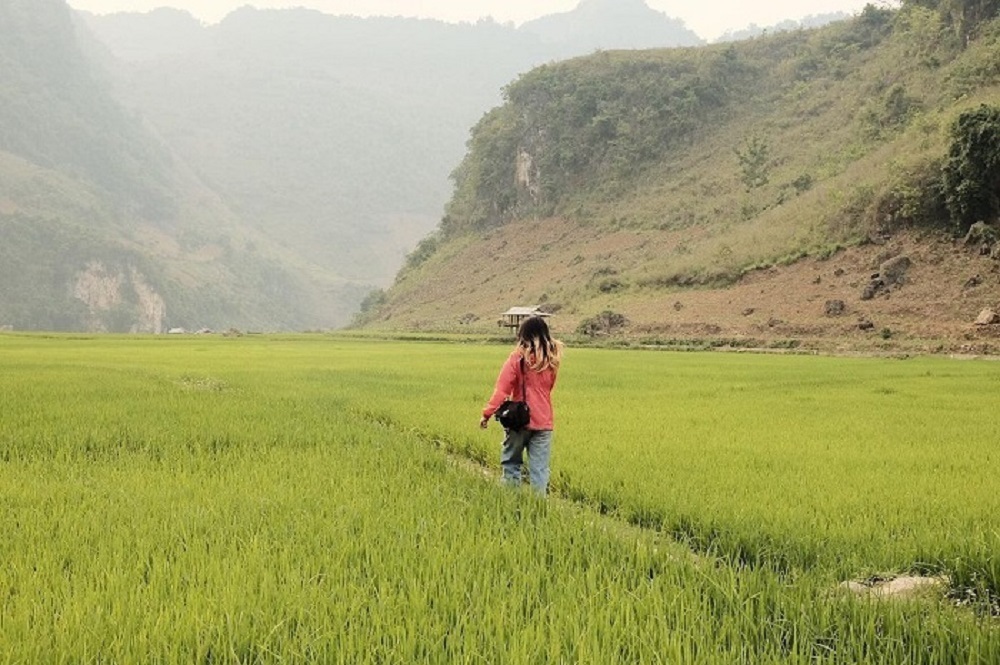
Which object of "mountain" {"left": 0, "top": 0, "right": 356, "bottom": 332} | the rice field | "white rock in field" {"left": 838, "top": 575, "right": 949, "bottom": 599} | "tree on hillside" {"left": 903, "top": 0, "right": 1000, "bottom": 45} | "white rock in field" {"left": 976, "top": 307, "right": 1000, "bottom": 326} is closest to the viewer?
the rice field

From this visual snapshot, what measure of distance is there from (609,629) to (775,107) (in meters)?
68.6

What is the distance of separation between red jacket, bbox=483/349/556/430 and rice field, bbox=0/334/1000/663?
0.63m

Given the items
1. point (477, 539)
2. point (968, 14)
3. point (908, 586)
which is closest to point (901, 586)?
point (908, 586)

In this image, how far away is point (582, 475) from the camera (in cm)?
645

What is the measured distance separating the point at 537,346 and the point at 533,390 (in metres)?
0.35

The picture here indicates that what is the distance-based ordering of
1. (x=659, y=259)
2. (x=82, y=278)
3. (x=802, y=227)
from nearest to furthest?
(x=802, y=227) → (x=659, y=259) → (x=82, y=278)

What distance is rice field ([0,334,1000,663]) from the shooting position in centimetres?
289

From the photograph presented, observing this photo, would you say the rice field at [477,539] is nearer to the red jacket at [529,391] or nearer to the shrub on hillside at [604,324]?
the red jacket at [529,391]

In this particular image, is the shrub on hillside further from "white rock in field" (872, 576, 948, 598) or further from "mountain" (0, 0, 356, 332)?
"mountain" (0, 0, 356, 332)

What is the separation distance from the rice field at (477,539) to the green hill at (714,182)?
24.4 meters

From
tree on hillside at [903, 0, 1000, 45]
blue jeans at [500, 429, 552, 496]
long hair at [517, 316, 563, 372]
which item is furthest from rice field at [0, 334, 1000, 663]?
tree on hillside at [903, 0, 1000, 45]

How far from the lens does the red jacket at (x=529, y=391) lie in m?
5.85

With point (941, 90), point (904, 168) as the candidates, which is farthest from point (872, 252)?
point (941, 90)

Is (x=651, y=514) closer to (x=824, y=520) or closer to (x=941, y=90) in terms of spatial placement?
(x=824, y=520)
